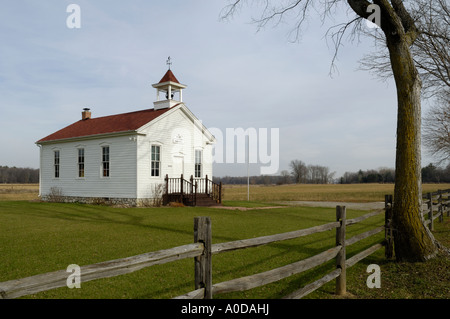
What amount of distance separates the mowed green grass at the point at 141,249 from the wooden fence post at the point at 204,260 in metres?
2.09

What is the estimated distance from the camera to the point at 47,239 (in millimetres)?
10008

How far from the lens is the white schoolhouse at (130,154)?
20875mm

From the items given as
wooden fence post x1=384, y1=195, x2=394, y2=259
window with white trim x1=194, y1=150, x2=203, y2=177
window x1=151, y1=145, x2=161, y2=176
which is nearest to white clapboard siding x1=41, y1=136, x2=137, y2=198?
window x1=151, y1=145, x2=161, y2=176

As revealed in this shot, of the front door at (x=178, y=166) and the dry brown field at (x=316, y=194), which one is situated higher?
the front door at (x=178, y=166)

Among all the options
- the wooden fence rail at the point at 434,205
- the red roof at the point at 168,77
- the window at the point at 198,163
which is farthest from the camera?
the window at the point at 198,163

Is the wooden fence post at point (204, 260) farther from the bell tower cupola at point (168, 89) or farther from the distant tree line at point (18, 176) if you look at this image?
the distant tree line at point (18, 176)

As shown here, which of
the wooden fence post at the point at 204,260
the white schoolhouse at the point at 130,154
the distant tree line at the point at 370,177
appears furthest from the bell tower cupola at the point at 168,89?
the distant tree line at the point at 370,177

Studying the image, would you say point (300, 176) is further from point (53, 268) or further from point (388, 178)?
point (53, 268)

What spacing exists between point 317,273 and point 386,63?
1244 centimetres

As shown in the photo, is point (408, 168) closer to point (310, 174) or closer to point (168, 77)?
point (168, 77)

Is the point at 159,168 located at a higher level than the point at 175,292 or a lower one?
higher

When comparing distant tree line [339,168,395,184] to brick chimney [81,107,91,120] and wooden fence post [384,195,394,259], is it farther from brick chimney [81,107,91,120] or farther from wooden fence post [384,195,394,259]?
wooden fence post [384,195,394,259]

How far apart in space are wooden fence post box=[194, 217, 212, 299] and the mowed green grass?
209cm
